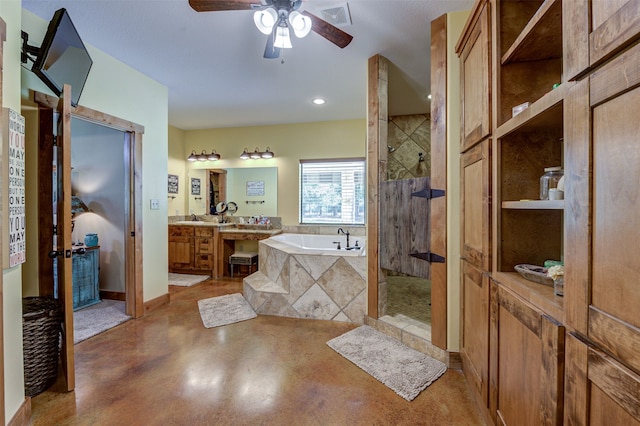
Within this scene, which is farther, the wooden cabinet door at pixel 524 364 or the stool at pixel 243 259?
the stool at pixel 243 259

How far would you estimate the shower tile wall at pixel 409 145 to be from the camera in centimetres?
448

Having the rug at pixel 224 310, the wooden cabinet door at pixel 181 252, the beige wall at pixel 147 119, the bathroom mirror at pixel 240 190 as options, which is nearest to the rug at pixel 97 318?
the beige wall at pixel 147 119

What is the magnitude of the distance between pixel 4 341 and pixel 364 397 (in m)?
1.93

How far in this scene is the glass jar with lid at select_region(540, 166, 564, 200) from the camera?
4.25 ft

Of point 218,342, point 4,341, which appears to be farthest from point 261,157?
point 4,341

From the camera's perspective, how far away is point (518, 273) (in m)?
1.44

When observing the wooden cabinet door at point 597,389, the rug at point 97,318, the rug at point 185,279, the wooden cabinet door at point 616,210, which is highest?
the wooden cabinet door at point 616,210

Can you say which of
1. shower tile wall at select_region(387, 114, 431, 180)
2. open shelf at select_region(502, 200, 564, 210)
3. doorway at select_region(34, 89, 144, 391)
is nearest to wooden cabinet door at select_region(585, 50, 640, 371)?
open shelf at select_region(502, 200, 564, 210)

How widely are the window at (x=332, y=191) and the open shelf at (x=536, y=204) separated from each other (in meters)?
3.50

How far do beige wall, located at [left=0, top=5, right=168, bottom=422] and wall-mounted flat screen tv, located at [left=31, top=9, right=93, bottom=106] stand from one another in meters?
0.15

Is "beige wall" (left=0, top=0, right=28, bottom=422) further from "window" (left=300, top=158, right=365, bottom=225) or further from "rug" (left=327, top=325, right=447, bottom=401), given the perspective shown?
"window" (left=300, top=158, right=365, bottom=225)

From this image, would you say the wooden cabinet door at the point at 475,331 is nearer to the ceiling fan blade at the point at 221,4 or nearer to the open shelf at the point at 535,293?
the open shelf at the point at 535,293

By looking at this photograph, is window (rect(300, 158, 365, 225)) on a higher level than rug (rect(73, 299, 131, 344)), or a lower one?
higher

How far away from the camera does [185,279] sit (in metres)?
4.66
